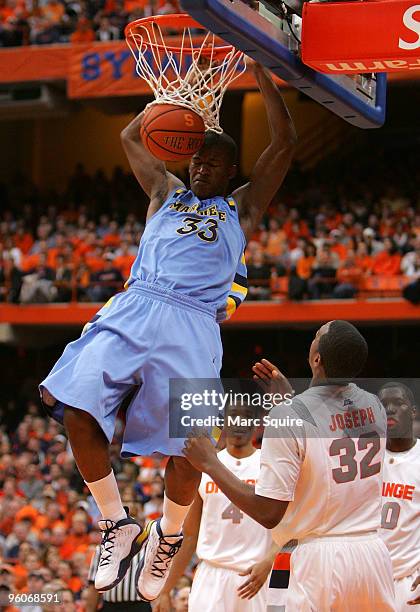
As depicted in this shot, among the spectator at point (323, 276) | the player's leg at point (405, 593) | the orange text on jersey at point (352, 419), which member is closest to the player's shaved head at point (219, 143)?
the orange text on jersey at point (352, 419)

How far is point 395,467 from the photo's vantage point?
286 inches

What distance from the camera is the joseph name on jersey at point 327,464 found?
493 centimetres

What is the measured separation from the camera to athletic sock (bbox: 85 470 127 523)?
5.09m

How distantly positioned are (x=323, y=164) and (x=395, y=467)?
14370 millimetres

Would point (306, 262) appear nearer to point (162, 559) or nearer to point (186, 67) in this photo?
point (186, 67)

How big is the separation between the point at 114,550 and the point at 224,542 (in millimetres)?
3270

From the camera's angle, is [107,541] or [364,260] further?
[364,260]

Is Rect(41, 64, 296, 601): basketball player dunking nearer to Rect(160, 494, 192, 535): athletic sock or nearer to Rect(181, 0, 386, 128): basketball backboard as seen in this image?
Rect(160, 494, 192, 535): athletic sock

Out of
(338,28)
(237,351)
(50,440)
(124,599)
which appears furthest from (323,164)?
(338,28)

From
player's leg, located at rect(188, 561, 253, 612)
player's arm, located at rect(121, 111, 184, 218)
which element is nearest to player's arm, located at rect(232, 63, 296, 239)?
player's arm, located at rect(121, 111, 184, 218)

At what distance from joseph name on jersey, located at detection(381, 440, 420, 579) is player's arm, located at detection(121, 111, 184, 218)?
2604 mm

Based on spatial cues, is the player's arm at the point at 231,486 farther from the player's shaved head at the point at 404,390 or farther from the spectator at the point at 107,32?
Result: the spectator at the point at 107,32

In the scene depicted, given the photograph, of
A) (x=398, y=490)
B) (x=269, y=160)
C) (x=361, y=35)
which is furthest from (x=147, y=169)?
(x=398, y=490)

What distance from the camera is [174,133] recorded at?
5.30 meters
